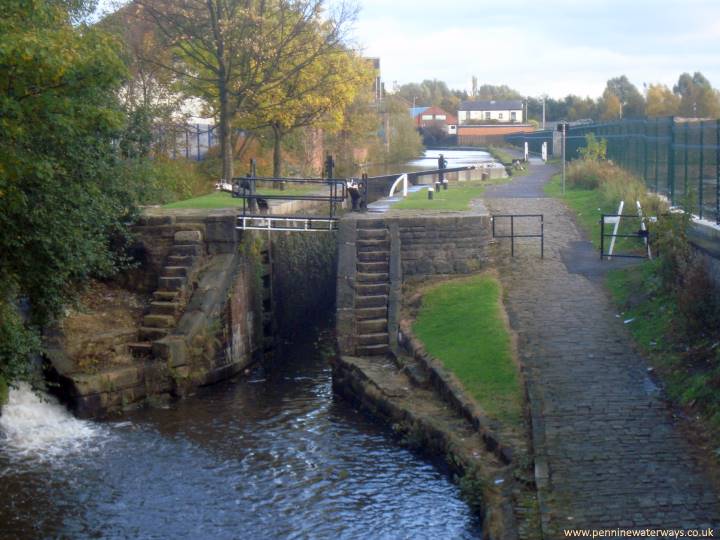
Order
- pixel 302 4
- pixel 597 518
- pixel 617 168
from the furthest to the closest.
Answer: pixel 617 168, pixel 302 4, pixel 597 518

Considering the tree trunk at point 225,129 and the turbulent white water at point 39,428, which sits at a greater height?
the tree trunk at point 225,129

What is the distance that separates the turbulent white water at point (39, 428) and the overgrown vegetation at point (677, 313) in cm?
838

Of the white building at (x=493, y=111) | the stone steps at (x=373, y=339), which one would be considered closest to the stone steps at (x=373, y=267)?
the stone steps at (x=373, y=339)

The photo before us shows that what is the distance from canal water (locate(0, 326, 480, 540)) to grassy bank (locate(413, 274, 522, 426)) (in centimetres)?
130

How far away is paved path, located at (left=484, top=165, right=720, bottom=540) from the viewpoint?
903cm

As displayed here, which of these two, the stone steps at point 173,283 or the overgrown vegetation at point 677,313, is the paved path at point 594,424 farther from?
the stone steps at point 173,283

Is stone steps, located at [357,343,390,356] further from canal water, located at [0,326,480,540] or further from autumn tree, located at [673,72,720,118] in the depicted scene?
autumn tree, located at [673,72,720,118]

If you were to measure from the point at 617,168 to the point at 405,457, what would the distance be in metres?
20.4

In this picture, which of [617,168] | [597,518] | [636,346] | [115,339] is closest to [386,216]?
[115,339]

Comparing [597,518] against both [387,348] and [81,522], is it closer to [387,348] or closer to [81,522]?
[81,522]

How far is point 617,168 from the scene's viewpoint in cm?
3109

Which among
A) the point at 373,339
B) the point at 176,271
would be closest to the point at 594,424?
the point at 373,339

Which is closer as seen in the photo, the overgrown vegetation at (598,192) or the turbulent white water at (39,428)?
the turbulent white water at (39,428)

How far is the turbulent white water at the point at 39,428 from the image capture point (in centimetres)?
1368
